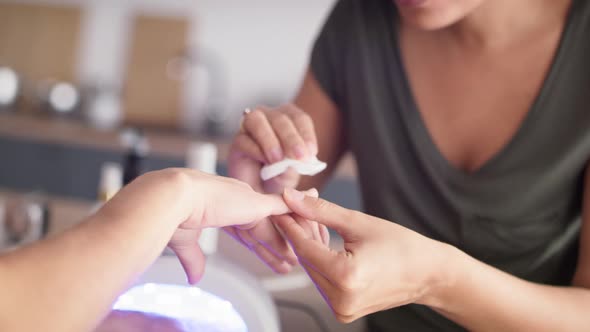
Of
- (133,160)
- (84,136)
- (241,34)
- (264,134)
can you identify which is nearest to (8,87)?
(84,136)

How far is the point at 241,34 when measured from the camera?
2740 millimetres

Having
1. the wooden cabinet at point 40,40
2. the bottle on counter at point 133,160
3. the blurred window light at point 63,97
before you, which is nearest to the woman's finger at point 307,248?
the bottle on counter at point 133,160

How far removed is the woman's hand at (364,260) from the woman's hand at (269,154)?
4 centimetres

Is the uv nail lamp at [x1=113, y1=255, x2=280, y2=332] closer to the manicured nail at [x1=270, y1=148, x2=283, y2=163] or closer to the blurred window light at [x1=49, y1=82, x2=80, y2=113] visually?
the manicured nail at [x1=270, y1=148, x2=283, y2=163]

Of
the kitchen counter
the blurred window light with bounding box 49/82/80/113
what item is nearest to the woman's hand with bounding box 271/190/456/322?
the kitchen counter

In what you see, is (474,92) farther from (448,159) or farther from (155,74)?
(155,74)

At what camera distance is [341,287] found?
1.53 feet

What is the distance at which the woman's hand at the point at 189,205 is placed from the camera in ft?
1.37

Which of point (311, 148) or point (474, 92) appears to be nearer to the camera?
point (311, 148)

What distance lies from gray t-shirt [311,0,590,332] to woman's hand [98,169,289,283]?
0.29 meters

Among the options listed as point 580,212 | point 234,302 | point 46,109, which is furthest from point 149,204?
point 46,109

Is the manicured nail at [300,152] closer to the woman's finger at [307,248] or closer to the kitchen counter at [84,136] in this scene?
the woman's finger at [307,248]

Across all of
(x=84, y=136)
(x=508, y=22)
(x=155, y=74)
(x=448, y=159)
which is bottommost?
(x=84, y=136)

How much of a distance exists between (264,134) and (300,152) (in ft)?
0.20
